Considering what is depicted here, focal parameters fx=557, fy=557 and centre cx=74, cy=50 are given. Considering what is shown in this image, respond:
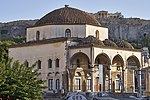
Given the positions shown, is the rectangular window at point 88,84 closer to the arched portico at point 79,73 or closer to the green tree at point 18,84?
the arched portico at point 79,73

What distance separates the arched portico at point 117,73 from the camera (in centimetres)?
5551

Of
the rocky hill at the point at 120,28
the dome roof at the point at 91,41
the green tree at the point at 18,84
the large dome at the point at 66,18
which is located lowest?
the green tree at the point at 18,84

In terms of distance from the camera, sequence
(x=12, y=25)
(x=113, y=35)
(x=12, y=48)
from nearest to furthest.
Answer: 1. (x=12, y=48)
2. (x=113, y=35)
3. (x=12, y=25)

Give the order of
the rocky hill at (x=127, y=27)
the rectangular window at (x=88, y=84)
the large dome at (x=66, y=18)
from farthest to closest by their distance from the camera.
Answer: the rocky hill at (x=127, y=27) → the large dome at (x=66, y=18) → the rectangular window at (x=88, y=84)

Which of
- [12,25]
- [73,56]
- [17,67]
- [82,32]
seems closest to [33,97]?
[17,67]

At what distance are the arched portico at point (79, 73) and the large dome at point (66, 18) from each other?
13.7ft

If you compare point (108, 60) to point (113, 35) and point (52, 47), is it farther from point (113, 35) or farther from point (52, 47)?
point (113, 35)

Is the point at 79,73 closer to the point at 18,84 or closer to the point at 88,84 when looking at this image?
the point at 88,84

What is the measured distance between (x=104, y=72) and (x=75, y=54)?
14.8 feet

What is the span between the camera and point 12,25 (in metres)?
186

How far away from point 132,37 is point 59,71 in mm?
116049

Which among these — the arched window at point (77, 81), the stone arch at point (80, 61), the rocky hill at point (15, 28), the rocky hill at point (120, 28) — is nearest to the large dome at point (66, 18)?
the stone arch at point (80, 61)

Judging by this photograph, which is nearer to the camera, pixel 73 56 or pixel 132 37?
pixel 73 56

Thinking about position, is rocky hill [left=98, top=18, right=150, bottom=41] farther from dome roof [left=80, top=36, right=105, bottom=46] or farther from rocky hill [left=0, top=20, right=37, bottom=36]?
dome roof [left=80, top=36, right=105, bottom=46]
